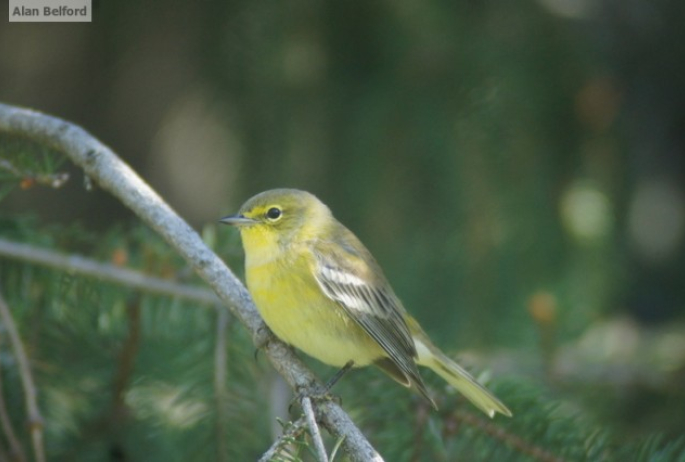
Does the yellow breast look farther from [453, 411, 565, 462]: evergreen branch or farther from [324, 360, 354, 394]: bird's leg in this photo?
[453, 411, 565, 462]: evergreen branch

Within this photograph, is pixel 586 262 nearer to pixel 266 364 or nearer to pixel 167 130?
pixel 266 364

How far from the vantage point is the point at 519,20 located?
4.11 metres

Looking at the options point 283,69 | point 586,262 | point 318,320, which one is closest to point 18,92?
point 283,69

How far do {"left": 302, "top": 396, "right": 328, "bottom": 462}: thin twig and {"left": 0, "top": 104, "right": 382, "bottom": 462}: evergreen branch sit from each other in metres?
0.41

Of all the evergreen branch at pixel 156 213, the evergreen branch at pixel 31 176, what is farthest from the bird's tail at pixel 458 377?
the evergreen branch at pixel 31 176

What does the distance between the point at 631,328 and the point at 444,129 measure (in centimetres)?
170

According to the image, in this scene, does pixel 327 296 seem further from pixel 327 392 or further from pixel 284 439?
pixel 284 439

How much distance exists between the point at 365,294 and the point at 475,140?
3.35 feet

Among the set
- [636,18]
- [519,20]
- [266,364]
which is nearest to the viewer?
[266,364]

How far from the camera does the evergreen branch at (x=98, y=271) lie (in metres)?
3.18

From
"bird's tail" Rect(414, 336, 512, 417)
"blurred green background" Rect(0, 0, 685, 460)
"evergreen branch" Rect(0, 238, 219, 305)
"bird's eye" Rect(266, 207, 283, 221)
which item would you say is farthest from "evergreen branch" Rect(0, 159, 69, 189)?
"bird's tail" Rect(414, 336, 512, 417)

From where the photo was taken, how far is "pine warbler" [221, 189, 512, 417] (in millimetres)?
3139

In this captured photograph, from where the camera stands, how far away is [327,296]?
11.3 feet

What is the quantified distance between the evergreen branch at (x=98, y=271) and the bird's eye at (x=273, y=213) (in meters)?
0.58
